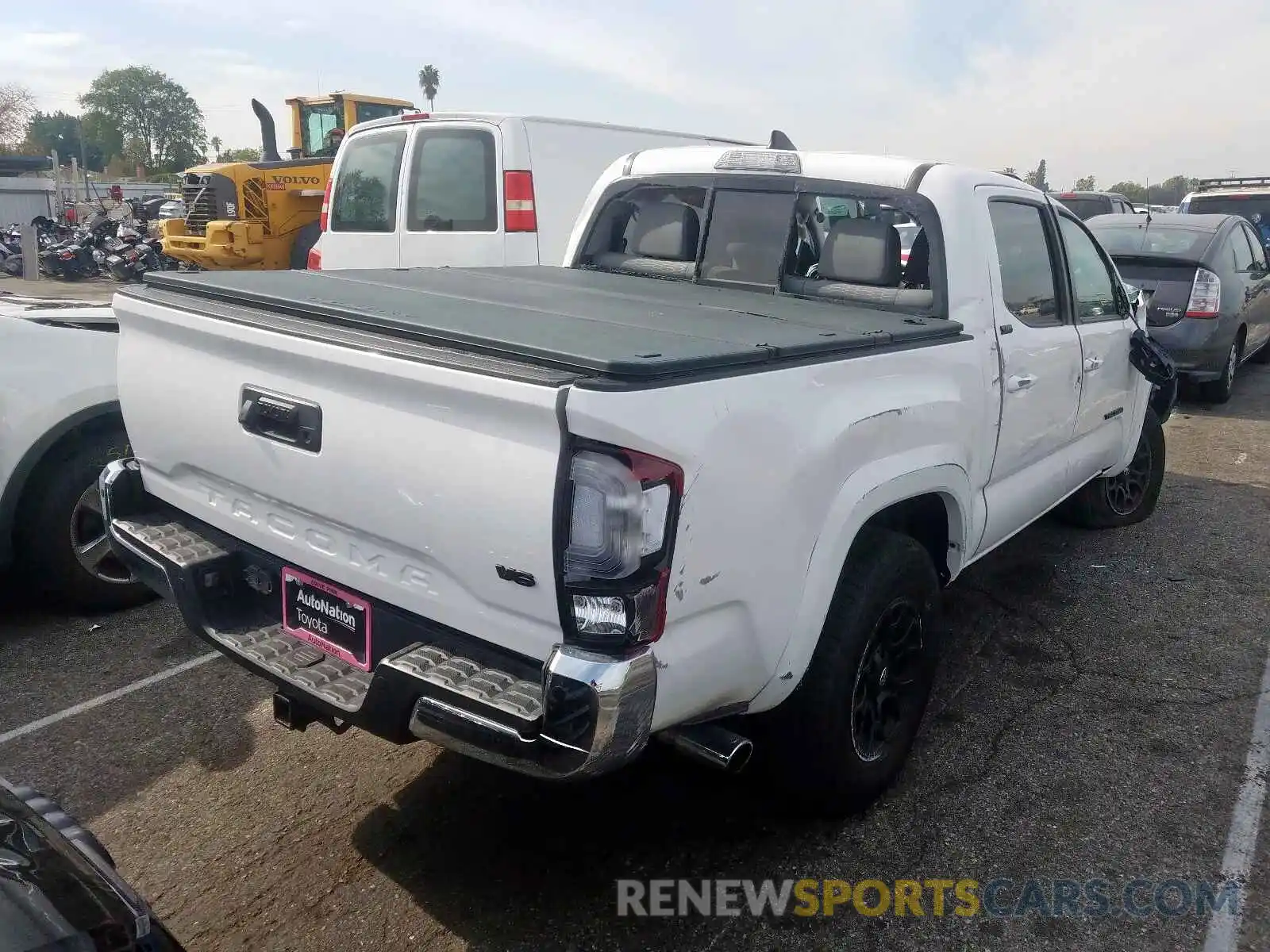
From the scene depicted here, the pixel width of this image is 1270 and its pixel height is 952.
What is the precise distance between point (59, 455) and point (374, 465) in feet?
8.62

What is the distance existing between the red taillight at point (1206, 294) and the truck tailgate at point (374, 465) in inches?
327

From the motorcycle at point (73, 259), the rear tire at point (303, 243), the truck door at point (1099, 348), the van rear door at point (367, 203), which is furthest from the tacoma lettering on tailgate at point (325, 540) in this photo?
the motorcycle at point (73, 259)

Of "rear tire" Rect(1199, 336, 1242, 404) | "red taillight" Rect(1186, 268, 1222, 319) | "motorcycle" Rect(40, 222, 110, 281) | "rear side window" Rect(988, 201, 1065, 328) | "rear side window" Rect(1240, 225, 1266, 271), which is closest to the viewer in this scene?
"rear side window" Rect(988, 201, 1065, 328)

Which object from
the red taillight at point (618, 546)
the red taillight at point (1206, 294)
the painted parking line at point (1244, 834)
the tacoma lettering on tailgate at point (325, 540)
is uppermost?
the red taillight at point (1206, 294)

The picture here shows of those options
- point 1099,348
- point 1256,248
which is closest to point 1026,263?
point 1099,348

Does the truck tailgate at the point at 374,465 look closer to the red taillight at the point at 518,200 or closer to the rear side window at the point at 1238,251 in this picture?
the red taillight at the point at 518,200

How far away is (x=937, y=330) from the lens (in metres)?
3.04

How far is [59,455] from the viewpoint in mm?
4152

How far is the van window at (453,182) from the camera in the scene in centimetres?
701

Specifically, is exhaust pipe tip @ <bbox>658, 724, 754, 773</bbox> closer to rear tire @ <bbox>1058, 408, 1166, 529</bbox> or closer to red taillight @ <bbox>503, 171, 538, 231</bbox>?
rear tire @ <bbox>1058, 408, 1166, 529</bbox>

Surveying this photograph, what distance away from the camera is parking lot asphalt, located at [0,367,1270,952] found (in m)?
2.57

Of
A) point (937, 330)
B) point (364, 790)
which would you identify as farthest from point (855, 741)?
point (364, 790)

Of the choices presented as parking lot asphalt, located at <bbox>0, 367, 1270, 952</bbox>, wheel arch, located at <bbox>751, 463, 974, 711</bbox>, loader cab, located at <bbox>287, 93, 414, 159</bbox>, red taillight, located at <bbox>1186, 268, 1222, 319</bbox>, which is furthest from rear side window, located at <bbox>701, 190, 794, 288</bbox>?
loader cab, located at <bbox>287, 93, 414, 159</bbox>

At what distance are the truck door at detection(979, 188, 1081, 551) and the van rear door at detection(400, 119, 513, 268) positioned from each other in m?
3.95
